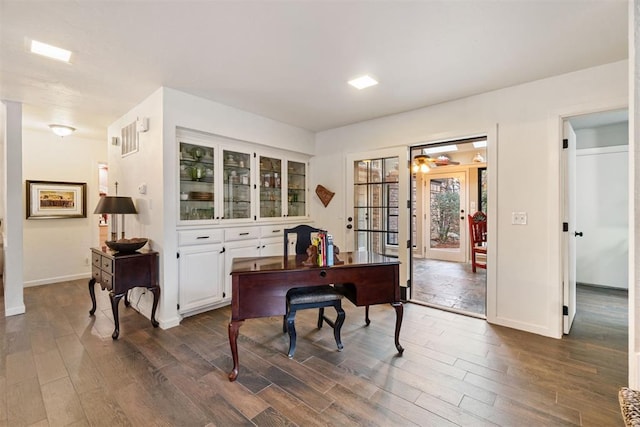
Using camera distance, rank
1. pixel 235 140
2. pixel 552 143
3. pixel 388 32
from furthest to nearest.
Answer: pixel 235 140
pixel 552 143
pixel 388 32

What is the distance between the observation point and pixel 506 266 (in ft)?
9.73

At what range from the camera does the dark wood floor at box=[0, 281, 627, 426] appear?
169cm

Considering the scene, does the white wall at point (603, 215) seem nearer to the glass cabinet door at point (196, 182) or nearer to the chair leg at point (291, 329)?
the chair leg at point (291, 329)

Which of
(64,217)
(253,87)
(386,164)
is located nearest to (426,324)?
(386,164)

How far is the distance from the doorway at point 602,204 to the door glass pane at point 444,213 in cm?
236

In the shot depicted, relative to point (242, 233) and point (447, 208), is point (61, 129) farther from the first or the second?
point (447, 208)

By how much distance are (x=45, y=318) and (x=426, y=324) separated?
4185mm

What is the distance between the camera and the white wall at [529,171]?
8.48 feet

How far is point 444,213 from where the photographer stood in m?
6.88

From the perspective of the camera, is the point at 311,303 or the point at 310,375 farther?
the point at 311,303

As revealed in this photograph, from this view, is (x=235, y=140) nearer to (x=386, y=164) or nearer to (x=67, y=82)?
(x=67, y=82)

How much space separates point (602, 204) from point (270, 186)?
5.07 meters

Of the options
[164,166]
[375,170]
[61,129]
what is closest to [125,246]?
[164,166]

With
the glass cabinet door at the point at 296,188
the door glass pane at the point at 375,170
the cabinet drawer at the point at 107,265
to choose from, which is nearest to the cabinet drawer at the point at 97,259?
the cabinet drawer at the point at 107,265
